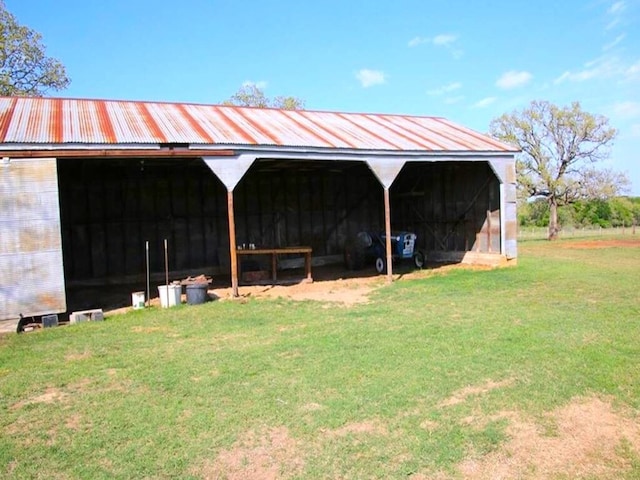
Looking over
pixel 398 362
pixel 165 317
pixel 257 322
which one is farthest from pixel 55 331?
pixel 398 362

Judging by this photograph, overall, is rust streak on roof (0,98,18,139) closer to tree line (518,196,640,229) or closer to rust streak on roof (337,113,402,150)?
rust streak on roof (337,113,402,150)

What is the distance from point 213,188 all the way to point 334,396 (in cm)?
1128

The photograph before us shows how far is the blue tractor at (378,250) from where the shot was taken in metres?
14.2

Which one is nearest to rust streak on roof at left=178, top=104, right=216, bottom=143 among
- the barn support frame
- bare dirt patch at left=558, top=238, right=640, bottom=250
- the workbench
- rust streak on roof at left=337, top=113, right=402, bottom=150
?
the barn support frame

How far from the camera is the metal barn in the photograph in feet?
28.2

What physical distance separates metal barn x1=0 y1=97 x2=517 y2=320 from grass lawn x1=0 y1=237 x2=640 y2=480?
226cm

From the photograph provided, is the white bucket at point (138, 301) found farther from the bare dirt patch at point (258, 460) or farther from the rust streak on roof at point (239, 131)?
the bare dirt patch at point (258, 460)

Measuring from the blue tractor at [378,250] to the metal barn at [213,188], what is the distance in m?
0.85

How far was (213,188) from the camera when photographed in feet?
49.2

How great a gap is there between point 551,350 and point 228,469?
12.8ft

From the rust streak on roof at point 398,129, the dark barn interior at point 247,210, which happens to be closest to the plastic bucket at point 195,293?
the dark barn interior at point 247,210

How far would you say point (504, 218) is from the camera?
45.6 feet

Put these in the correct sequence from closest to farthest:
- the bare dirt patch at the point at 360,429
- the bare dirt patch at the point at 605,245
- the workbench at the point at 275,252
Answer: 1. the bare dirt patch at the point at 360,429
2. the workbench at the point at 275,252
3. the bare dirt patch at the point at 605,245

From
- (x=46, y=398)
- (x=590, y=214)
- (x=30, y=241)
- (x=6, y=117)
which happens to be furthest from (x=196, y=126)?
(x=590, y=214)
